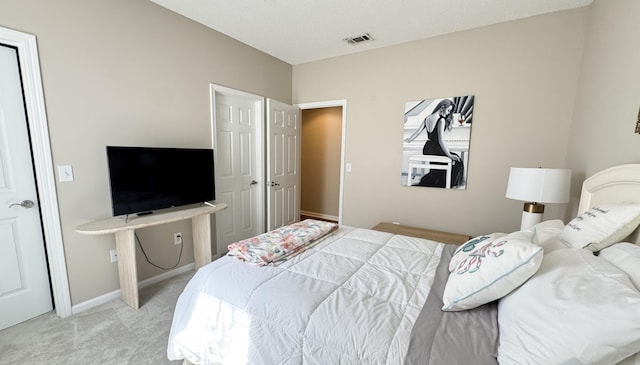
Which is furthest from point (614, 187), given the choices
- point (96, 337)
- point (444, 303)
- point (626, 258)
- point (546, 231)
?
point (96, 337)

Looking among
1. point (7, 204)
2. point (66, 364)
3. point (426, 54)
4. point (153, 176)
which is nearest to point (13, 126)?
point (7, 204)

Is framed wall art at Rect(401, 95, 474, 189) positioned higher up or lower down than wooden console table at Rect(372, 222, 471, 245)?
higher up

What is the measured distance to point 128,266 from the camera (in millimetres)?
2070

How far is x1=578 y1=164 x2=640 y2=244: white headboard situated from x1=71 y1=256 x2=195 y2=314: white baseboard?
339cm

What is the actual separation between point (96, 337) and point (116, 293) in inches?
21.3

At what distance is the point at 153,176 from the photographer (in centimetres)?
223

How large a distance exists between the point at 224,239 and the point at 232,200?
1.61ft

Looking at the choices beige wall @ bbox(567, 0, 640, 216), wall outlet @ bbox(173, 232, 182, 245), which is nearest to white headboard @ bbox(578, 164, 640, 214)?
beige wall @ bbox(567, 0, 640, 216)

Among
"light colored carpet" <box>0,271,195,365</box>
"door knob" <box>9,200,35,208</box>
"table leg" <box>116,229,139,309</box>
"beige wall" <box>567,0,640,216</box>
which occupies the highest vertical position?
"beige wall" <box>567,0,640,216</box>

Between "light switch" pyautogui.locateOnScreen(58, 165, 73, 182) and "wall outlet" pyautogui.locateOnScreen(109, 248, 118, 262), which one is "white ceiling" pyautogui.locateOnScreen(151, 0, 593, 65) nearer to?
"light switch" pyautogui.locateOnScreen(58, 165, 73, 182)

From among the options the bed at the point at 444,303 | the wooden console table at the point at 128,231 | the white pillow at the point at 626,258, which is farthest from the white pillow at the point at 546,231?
the wooden console table at the point at 128,231

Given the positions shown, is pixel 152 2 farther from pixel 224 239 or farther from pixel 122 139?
pixel 224 239

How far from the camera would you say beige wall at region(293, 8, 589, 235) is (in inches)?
96.5

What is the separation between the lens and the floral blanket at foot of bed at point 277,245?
58.9 inches
